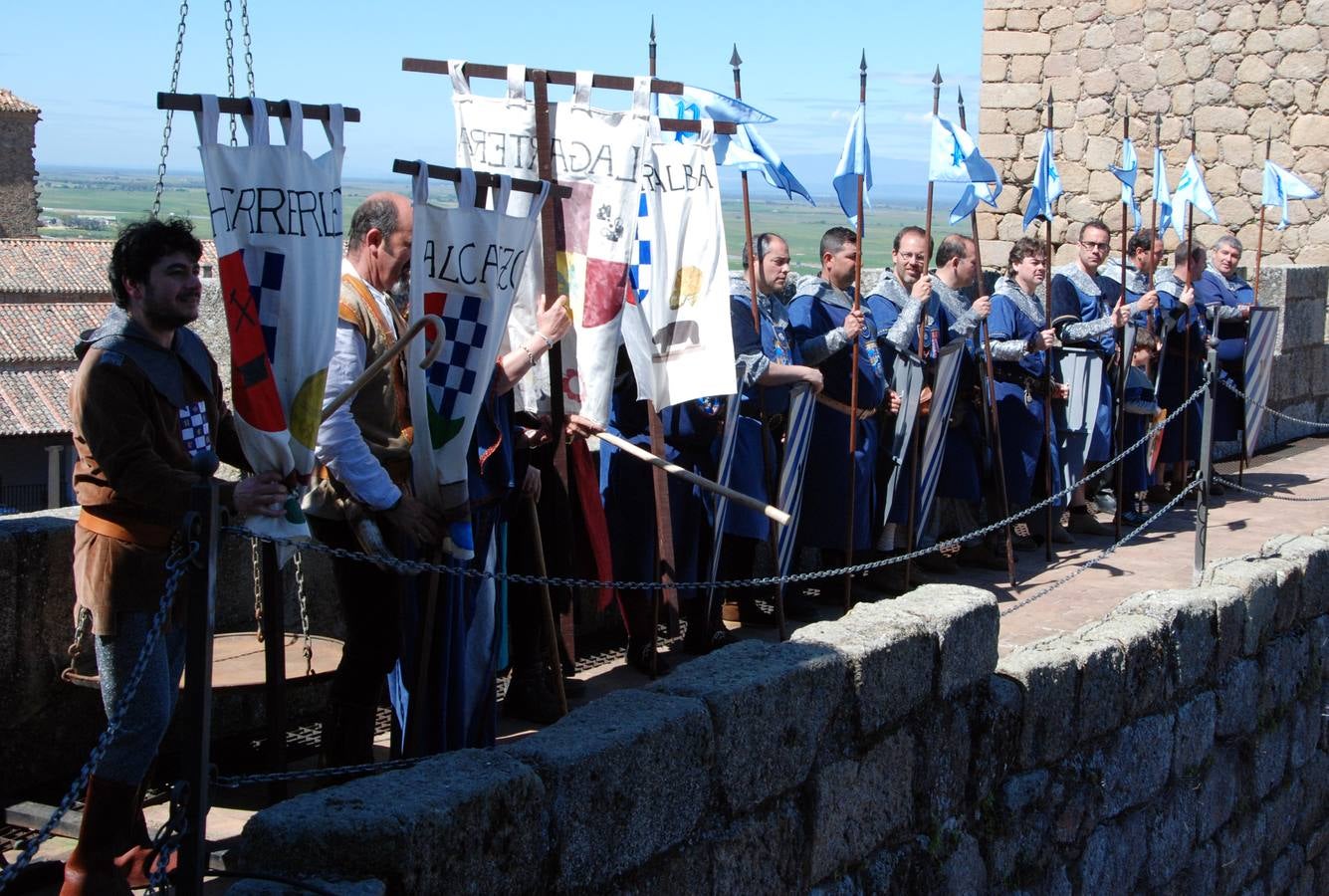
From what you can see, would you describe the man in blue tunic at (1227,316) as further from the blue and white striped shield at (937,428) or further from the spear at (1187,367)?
the blue and white striped shield at (937,428)

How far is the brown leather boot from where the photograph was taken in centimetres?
338

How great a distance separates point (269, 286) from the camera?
3617 millimetres

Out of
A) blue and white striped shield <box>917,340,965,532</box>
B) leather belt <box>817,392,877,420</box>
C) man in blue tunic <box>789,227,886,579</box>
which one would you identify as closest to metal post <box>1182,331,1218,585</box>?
blue and white striped shield <box>917,340,965,532</box>

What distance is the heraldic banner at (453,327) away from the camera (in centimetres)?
409

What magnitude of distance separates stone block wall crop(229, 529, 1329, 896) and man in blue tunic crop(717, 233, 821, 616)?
Result: 1.28 meters

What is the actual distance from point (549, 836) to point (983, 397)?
200 inches

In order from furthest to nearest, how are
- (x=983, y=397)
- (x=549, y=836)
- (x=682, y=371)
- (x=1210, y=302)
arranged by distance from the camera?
(x=1210, y=302)
(x=983, y=397)
(x=682, y=371)
(x=549, y=836)

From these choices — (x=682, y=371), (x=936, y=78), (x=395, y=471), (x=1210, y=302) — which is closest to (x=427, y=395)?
(x=395, y=471)

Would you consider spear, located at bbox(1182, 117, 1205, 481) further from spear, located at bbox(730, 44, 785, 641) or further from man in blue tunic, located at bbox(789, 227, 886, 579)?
spear, located at bbox(730, 44, 785, 641)

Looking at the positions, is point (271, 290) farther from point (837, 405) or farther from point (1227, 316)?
point (1227, 316)

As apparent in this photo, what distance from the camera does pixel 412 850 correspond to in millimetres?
2832

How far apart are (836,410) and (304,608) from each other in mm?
2960

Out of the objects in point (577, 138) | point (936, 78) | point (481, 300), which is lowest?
point (481, 300)

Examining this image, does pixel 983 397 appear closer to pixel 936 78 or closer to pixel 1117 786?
pixel 936 78
